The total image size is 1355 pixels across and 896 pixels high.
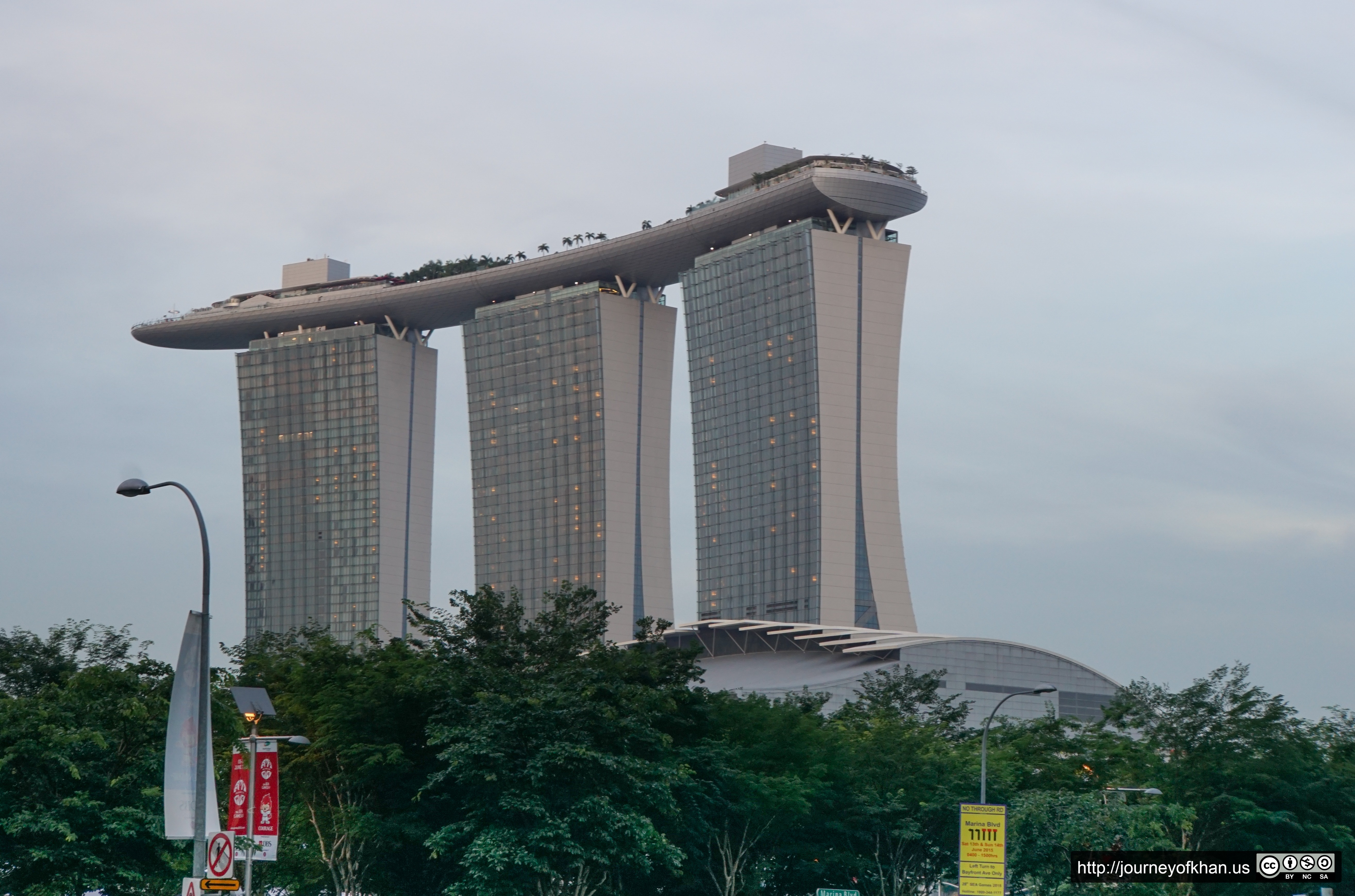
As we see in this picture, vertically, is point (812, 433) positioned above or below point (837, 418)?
below

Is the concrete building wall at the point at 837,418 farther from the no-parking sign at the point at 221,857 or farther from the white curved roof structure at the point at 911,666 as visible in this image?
the no-parking sign at the point at 221,857

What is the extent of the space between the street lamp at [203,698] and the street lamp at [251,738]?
2891 millimetres

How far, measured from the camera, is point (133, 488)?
36062mm

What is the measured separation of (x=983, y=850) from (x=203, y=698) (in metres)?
26.2

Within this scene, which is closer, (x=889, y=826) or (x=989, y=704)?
(x=889, y=826)

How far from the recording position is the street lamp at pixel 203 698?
35906 millimetres

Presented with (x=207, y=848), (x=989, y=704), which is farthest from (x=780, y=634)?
(x=207, y=848)

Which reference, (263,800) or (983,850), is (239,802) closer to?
(263,800)

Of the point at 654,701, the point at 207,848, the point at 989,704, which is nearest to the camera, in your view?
the point at 207,848

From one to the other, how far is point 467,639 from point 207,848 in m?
26.8

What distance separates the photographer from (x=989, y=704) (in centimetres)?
15062

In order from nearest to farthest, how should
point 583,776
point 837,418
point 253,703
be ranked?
point 253,703 < point 583,776 < point 837,418

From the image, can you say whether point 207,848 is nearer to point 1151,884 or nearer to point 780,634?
point 1151,884

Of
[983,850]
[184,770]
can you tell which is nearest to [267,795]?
[184,770]
